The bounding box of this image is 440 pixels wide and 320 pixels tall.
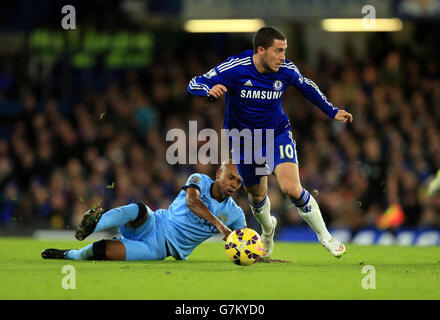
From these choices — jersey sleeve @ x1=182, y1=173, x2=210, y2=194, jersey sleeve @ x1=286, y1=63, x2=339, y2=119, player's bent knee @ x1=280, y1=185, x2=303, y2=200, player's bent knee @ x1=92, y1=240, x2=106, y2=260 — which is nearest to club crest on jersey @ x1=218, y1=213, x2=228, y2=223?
jersey sleeve @ x1=182, y1=173, x2=210, y2=194

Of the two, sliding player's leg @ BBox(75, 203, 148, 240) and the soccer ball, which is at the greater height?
sliding player's leg @ BBox(75, 203, 148, 240)

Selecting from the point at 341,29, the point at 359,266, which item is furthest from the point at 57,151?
the point at 359,266

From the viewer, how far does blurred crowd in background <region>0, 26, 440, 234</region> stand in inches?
591

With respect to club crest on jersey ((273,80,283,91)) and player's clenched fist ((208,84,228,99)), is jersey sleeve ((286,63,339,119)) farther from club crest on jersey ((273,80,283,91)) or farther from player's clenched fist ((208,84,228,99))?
player's clenched fist ((208,84,228,99))

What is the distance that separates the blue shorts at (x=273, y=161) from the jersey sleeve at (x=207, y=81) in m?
0.82

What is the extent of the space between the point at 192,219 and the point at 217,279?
5.32 feet

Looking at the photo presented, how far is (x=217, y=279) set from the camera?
7059mm

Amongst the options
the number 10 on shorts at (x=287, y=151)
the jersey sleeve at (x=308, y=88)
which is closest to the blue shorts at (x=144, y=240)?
the number 10 on shorts at (x=287, y=151)

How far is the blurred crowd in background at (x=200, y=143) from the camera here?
49.2 feet

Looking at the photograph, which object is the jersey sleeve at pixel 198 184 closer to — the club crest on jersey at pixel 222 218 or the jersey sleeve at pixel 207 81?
the club crest on jersey at pixel 222 218

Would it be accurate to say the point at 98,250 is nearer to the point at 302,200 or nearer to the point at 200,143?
the point at 302,200

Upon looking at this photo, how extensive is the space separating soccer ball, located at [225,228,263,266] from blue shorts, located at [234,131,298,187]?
88 centimetres

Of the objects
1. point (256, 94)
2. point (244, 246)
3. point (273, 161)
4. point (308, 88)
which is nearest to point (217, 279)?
point (244, 246)

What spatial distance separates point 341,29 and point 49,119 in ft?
23.3
